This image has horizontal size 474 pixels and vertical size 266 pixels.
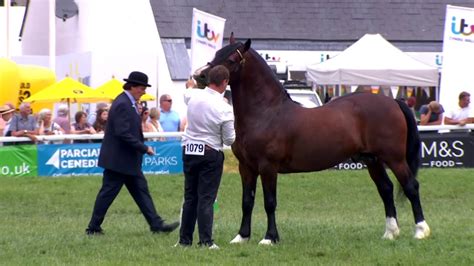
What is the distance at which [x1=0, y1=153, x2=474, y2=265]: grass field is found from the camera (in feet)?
36.1

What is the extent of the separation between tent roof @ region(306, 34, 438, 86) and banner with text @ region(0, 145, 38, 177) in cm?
1109

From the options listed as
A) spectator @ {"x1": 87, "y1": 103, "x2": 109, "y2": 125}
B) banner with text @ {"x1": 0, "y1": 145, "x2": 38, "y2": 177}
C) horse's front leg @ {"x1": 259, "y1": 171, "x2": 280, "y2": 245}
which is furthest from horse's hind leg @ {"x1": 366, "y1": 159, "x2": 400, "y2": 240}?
spectator @ {"x1": 87, "y1": 103, "x2": 109, "y2": 125}

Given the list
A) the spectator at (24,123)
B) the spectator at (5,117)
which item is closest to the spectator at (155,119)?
the spectator at (24,123)

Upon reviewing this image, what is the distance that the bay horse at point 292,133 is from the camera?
1221cm

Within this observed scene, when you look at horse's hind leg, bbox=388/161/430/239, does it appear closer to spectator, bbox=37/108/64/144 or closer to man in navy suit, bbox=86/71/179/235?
man in navy suit, bbox=86/71/179/235

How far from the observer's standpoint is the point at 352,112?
12695 mm

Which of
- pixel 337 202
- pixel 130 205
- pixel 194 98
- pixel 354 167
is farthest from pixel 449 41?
pixel 194 98

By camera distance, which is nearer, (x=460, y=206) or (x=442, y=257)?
(x=442, y=257)

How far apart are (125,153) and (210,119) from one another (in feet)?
6.87

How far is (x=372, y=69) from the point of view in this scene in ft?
99.7

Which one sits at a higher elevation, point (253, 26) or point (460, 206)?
point (253, 26)

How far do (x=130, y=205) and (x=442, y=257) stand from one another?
846cm

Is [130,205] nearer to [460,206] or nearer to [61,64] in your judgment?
[460,206]

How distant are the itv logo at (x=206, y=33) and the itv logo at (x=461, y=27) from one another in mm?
5544
